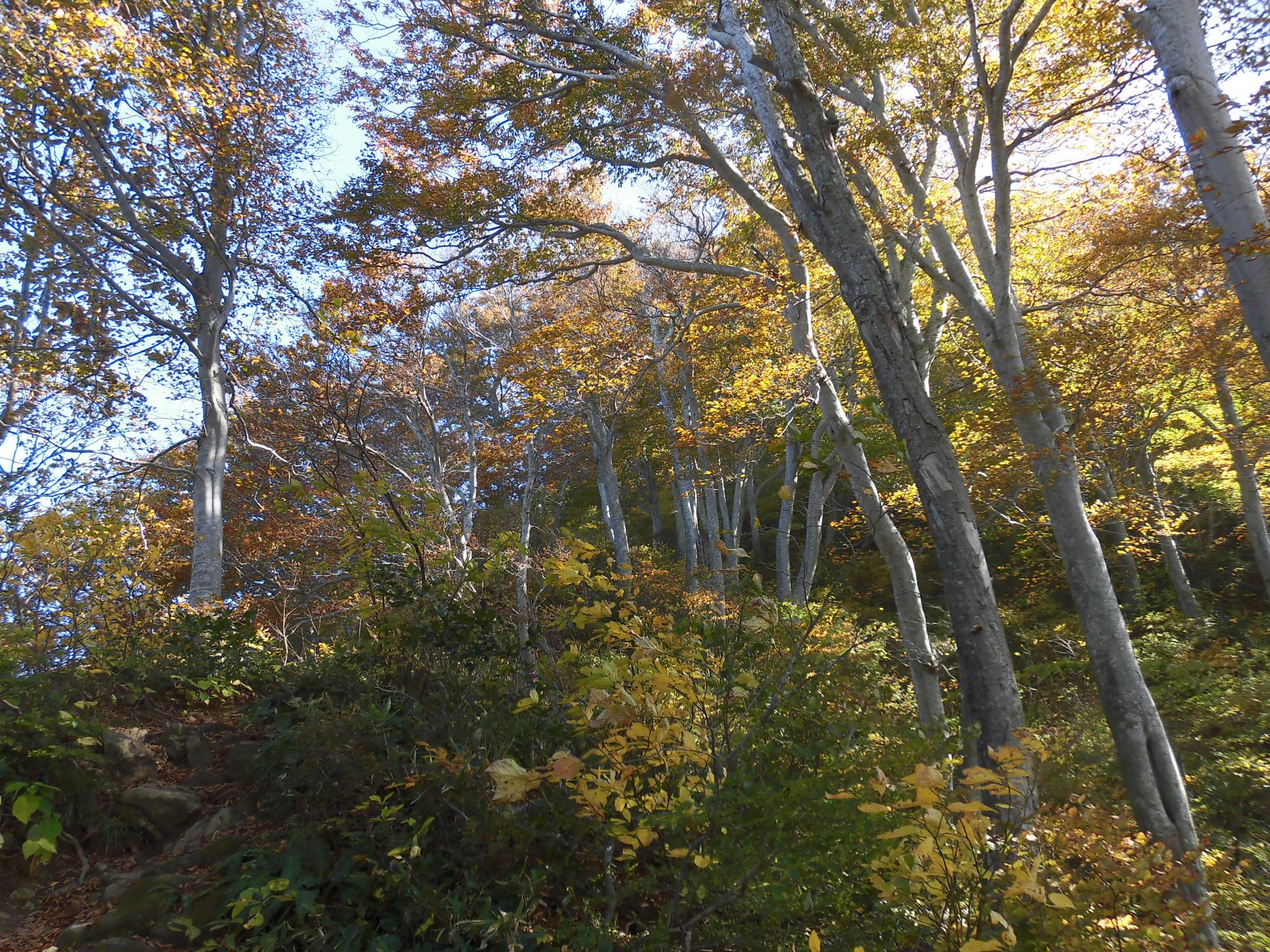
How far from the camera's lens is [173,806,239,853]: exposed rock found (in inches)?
117

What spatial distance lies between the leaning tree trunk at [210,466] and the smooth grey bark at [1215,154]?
28.3ft

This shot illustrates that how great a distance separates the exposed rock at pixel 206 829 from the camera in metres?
2.98

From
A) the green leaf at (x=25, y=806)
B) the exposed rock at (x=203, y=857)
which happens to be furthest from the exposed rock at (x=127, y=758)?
the exposed rock at (x=203, y=857)

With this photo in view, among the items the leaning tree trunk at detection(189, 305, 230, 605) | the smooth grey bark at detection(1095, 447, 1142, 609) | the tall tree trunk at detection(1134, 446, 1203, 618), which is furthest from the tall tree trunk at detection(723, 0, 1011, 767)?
the tall tree trunk at detection(1134, 446, 1203, 618)

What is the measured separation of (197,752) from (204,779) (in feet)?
0.83

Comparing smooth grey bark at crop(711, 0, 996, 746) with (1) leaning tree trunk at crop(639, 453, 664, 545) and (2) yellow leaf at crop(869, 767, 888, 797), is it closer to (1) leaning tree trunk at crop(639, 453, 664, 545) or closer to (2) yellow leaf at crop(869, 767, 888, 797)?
(2) yellow leaf at crop(869, 767, 888, 797)

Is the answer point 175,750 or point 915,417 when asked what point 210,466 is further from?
point 915,417

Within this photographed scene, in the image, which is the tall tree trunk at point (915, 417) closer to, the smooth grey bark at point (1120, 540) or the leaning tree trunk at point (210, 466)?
the smooth grey bark at point (1120, 540)

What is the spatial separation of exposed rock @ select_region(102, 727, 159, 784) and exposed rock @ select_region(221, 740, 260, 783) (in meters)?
0.32

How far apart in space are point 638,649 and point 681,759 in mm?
360

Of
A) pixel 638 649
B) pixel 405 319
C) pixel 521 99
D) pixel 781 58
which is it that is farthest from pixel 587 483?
pixel 638 649

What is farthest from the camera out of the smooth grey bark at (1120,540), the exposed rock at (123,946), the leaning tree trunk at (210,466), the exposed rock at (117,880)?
the smooth grey bark at (1120,540)

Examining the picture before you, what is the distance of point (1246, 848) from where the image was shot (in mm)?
5016

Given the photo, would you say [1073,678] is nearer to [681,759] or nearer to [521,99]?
[681,759]
